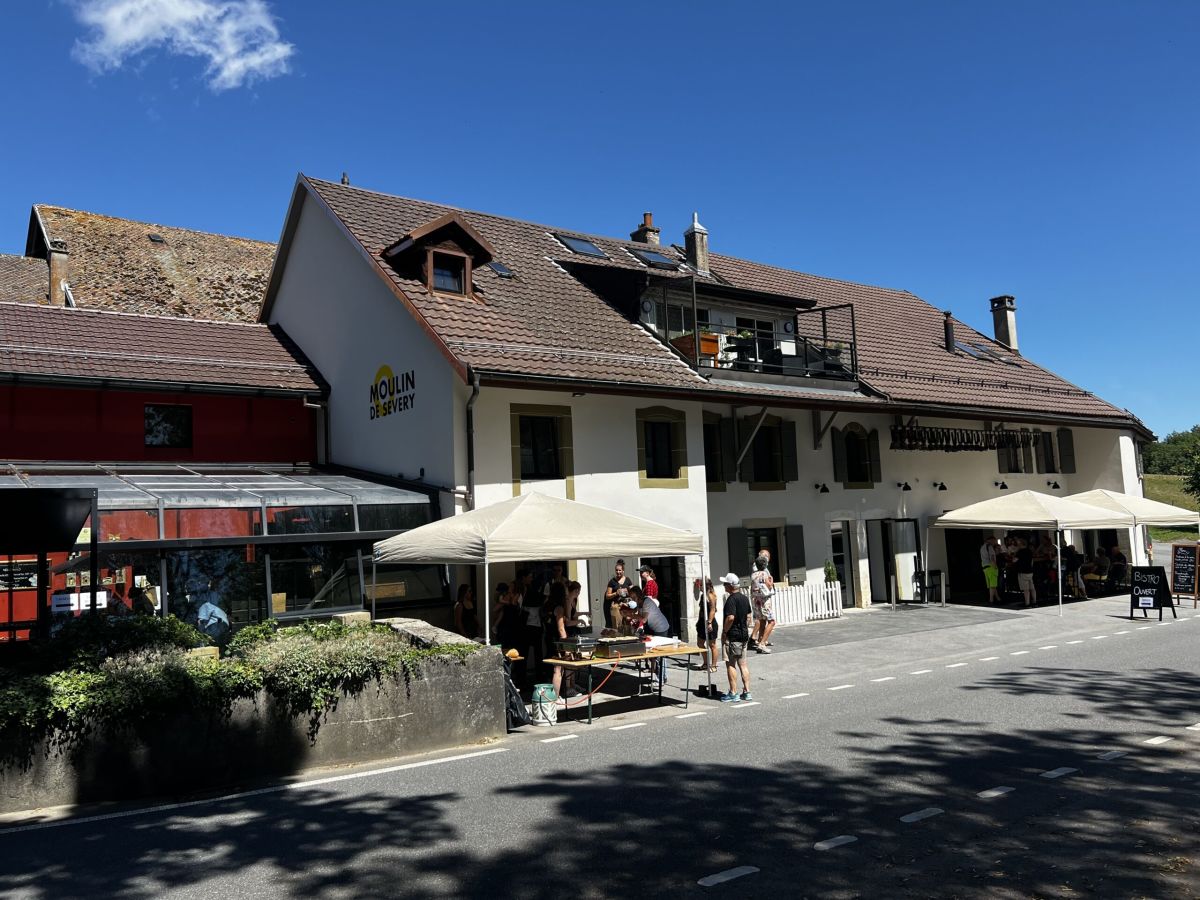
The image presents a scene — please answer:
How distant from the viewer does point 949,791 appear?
7066 millimetres

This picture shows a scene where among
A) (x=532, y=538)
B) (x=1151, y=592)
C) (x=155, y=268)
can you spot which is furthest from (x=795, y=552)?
(x=155, y=268)

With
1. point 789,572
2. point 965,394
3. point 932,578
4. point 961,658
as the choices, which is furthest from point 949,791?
point 965,394

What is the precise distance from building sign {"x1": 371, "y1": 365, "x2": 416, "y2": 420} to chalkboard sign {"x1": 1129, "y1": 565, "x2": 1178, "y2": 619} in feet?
49.2

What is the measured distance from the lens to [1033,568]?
21.6 m

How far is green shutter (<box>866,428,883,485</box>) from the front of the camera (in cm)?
2217

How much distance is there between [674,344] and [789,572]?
5741 millimetres

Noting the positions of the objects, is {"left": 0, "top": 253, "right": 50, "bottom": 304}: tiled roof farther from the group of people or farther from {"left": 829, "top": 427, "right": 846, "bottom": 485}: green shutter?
the group of people

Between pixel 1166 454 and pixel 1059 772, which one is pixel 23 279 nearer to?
pixel 1059 772

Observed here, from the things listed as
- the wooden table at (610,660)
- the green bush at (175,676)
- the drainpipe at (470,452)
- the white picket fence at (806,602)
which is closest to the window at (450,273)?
the drainpipe at (470,452)

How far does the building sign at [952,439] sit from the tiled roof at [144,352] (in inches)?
539

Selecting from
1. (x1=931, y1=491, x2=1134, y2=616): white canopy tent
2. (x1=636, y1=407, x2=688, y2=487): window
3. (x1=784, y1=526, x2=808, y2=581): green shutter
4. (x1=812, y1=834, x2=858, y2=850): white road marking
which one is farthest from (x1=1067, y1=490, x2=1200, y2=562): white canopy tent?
(x1=812, y1=834, x2=858, y2=850): white road marking

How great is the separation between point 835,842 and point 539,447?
417 inches

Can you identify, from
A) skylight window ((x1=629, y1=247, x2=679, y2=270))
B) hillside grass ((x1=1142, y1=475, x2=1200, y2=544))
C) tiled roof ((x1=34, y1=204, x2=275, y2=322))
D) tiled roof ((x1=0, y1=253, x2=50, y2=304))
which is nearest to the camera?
skylight window ((x1=629, y1=247, x2=679, y2=270))

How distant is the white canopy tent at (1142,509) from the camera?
21812mm
